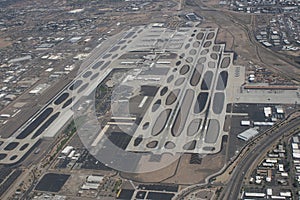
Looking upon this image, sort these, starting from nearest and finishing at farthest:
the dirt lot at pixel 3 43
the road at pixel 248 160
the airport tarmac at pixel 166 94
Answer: the road at pixel 248 160
the airport tarmac at pixel 166 94
the dirt lot at pixel 3 43

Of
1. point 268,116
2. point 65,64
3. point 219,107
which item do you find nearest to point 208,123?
point 219,107

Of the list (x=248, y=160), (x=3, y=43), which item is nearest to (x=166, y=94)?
(x=248, y=160)

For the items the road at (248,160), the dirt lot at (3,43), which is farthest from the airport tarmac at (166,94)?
the dirt lot at (3,43)

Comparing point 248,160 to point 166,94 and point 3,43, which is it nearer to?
point 166,94

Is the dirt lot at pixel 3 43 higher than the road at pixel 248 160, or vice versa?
the road at pixel 248 160

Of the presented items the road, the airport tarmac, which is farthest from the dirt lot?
the road

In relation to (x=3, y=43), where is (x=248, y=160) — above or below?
above

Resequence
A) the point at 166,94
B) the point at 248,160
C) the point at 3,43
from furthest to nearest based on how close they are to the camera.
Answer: the point at 3,43
the point at 166,94
the point at 248,160

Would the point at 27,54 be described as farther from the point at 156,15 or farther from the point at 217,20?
the point at 217,20

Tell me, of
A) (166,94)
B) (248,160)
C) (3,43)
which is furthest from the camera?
(3,43)

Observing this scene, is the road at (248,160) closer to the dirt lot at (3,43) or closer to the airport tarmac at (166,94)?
the airport tarmac at (166,94)
